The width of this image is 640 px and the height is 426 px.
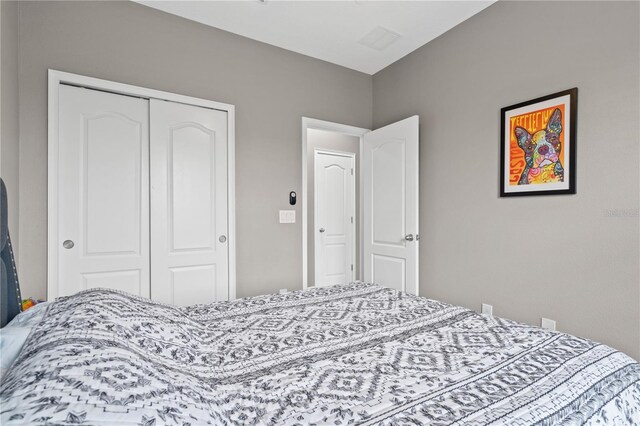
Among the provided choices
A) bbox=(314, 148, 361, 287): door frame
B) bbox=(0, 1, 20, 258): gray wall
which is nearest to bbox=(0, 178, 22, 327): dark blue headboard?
bbox=(0, 1, 20, 258): gray wall

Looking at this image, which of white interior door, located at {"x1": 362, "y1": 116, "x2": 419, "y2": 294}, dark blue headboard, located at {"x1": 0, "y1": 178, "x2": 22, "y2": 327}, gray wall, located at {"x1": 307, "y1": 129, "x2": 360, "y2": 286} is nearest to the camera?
→ dark blue headboard, located at {"x1": 0, "y1": 178, "x2": 22, "y2": 327}

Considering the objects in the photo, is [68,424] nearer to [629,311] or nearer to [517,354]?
[517,354]

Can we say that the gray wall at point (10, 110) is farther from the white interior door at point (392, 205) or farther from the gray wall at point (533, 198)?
the gray wall at point (533, 198)

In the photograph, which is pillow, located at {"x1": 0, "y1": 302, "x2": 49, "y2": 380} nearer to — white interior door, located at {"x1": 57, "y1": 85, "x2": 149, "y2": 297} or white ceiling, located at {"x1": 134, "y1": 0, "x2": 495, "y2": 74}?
white interior door, located at {"x1": 57, "y1": 85, "x2": 149, "y2": 297}

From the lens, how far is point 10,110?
1.80m

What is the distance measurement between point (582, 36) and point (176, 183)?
3088mm

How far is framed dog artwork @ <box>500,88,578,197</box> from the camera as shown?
6.64 ft

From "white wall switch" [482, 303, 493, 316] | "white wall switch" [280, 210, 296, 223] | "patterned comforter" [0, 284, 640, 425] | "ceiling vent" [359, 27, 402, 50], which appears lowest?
"white wall switch" [482, 303, 493, 316]

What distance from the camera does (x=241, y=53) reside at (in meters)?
2.90

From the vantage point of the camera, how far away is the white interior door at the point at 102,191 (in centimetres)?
219

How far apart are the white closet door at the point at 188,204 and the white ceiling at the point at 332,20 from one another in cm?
78

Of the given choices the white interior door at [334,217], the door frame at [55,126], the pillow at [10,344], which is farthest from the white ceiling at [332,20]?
the pillow at [10,344]

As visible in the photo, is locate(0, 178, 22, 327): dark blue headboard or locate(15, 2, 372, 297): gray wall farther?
locate(15, 2, 372, 297): gray wall

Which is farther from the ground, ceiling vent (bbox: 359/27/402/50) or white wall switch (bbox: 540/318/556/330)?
ceiling vent (bbox: 359/27/402/50)
